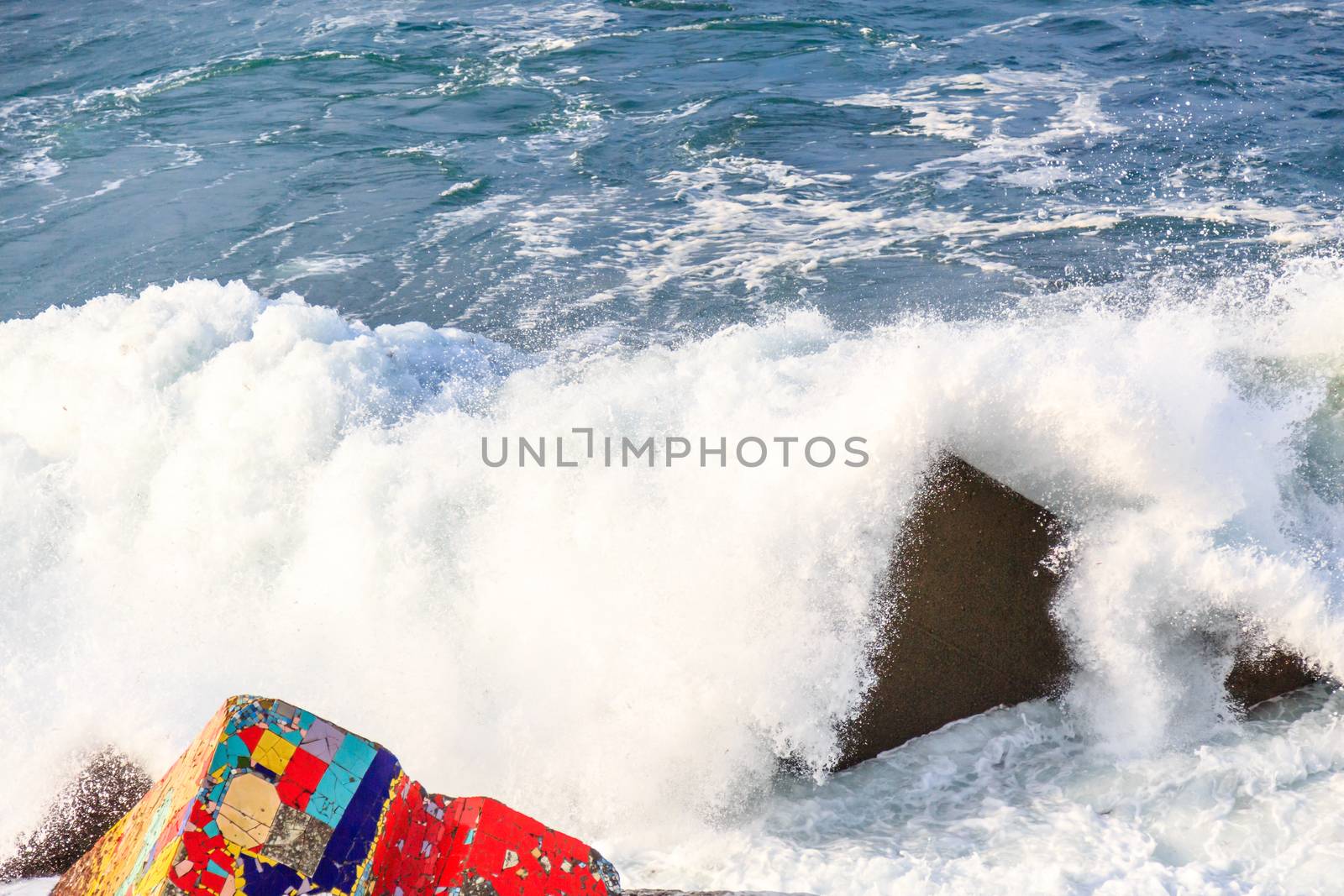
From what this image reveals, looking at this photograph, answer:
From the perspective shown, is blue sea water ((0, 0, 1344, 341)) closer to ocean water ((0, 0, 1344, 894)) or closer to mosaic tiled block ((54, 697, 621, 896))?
ocean water ((0, 0, 1344, 894))

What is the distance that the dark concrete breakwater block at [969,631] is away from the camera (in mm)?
4133

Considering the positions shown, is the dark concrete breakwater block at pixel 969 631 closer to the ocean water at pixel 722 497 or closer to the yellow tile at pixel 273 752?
the ocean water at pixel 722 497

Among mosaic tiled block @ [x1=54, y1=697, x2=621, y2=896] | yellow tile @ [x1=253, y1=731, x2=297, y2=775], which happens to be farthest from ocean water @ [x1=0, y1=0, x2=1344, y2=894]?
yellow tile @ [x1=253, y1=731, x2=297, y2=775]

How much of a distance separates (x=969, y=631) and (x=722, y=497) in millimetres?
1201

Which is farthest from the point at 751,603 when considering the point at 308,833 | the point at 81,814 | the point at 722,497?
the point at 81,814

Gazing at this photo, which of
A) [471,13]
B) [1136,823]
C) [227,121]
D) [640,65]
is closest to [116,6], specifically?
[471,13]

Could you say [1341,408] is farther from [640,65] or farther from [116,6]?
[116,6]

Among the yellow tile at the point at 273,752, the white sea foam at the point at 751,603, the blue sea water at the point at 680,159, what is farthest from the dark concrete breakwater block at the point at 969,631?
the blue sea water at the point at 680,159

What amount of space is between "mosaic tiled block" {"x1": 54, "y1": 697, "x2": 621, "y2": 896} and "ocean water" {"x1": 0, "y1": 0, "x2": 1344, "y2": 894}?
1.16 m

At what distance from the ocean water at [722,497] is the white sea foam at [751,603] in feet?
0.06

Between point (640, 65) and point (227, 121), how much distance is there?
5.31 metres

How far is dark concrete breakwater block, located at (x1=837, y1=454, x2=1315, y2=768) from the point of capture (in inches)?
163

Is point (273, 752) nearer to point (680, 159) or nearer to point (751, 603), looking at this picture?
point (751, 603)

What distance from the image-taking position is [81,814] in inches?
160
